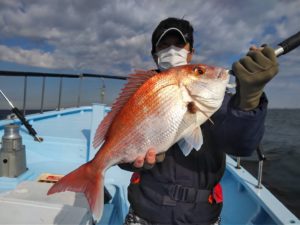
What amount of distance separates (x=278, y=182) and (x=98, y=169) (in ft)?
35.6

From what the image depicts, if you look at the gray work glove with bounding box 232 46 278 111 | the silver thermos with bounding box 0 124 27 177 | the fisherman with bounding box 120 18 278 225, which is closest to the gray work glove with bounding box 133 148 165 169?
the fisherman with bounding box 120 18 278 225

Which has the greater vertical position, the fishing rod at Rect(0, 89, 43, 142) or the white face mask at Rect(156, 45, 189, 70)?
the white face mask at Rect(156, 45, 189, 70)

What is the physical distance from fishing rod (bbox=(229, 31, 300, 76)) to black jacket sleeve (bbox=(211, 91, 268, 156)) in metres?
0.24

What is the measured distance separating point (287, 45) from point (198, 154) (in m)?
0.90

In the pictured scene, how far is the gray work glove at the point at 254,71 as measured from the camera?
1.49 metres

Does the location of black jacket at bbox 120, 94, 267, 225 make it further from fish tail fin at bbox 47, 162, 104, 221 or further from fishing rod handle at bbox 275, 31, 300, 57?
fishing rod handle at bbox 275, 31, 300, 57

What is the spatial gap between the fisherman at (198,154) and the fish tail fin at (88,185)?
0.88 ft

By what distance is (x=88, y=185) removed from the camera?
6.09 feet

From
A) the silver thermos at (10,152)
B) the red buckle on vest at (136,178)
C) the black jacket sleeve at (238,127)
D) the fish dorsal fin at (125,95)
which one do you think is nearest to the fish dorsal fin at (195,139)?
the black jacket sleeve at (238,127)

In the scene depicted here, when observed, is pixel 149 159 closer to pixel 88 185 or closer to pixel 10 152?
pixel 88 185

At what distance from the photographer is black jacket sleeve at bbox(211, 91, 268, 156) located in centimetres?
162

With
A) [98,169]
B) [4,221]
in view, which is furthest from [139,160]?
[4,221]

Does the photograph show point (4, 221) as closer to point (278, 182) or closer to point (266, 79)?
point (266, 79)

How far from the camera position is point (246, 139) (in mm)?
1677
